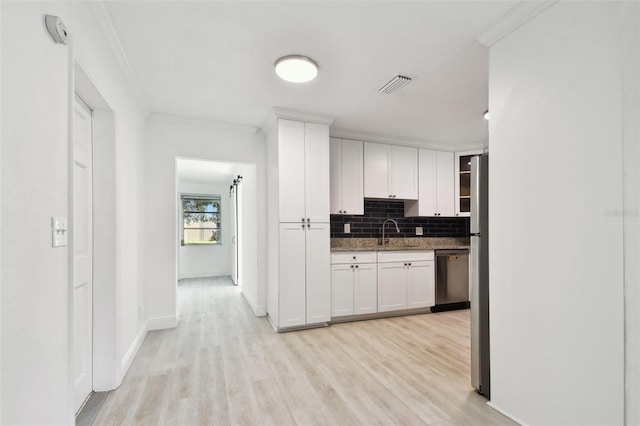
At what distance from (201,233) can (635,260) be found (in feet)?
25.7

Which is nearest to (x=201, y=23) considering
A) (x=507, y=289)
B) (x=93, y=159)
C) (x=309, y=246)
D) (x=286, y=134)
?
(x=93, y=159)

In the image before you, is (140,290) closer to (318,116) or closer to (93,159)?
(93,159)

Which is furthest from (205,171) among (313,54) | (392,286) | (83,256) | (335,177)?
(313,54)

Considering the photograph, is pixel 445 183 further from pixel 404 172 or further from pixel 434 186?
pixel 404 172

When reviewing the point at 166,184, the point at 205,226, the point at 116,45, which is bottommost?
the point at 205,226

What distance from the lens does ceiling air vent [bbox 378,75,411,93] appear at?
8.39 feet

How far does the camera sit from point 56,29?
1179 millimetres

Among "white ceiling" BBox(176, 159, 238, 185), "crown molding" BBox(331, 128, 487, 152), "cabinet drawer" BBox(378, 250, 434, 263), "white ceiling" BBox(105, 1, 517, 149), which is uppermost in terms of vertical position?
"white ceiling" BBox(105, 1, 517, 149)

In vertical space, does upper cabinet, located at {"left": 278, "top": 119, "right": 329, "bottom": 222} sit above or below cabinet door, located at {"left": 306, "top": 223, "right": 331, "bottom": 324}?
above

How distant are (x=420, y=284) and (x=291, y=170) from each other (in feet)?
7.97

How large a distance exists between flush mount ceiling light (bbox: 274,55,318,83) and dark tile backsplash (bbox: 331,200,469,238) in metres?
2.31

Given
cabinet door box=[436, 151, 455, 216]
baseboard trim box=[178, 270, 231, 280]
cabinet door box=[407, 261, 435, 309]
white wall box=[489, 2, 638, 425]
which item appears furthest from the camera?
baseboard trim box=[178, 270, 231, 280]

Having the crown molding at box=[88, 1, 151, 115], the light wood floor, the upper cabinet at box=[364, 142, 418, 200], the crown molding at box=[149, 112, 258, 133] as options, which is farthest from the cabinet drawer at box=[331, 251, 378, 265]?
the crown molding at box=[88, 1, 151, 115]

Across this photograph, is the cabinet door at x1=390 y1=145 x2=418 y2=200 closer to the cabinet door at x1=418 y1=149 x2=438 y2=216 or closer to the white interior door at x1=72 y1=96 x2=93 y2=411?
the cabinet door at x1=418 y1=149 x2=438 y2=216
